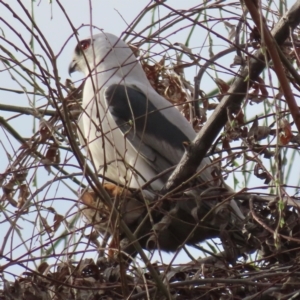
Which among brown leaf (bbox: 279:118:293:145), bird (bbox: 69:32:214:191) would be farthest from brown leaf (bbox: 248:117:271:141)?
bird (bbox: 69:32:214:191)

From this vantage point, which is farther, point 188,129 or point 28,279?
point 188,129

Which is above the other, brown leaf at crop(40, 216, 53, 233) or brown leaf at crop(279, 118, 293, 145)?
brown leaf at crop(279, 118, 293, 145)

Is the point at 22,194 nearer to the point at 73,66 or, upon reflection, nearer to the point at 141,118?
the point at 141,118

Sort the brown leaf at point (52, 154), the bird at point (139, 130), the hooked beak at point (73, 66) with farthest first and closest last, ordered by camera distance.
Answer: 1. the hooked beak at point (73, 66)
2. the bird at point (139, 130)
3. the brown leaf at point (52, 154)

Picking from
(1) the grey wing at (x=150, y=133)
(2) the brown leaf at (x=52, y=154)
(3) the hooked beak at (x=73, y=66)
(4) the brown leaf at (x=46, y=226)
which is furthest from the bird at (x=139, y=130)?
(4) the brown leaf at (x=46, y=226)

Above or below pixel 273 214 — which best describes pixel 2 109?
above

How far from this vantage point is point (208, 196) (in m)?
3.30

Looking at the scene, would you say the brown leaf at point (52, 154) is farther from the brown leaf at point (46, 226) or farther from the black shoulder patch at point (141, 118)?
the black shoulder patch at point (141, 118)

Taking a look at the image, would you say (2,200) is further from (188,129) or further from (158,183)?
(188,129)

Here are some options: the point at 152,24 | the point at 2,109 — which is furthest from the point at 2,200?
the point at 152,24

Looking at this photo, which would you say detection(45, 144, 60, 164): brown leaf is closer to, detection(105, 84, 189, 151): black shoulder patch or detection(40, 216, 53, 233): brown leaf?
detection(40, 216, 53, 233): brown leaf

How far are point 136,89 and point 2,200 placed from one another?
162 centimetres

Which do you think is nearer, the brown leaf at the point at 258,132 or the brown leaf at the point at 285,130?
the brown leaf at the point at 285,130

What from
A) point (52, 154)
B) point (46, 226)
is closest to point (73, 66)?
point (52, 154)
